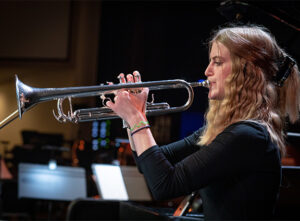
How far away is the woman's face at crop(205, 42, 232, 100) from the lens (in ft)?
5.48

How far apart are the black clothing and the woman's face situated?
0.23m

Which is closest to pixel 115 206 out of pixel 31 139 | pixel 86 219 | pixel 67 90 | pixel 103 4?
pixel 86 219

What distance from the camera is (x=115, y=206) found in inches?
102

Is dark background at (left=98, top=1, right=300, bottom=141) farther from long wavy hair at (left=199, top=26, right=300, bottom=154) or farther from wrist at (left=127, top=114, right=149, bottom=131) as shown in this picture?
wrist at (left=127, top=114, right=149, bottom=131)

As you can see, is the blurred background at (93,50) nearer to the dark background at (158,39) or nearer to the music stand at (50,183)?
the dark background at (158,39)

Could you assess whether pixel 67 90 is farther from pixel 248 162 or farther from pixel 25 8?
pixel 25 8

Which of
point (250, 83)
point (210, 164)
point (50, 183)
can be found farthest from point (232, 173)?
point (50, 183)

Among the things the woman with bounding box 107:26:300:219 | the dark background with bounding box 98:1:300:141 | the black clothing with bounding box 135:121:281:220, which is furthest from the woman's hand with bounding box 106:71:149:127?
the dark background with bounding box 98:1:300:141

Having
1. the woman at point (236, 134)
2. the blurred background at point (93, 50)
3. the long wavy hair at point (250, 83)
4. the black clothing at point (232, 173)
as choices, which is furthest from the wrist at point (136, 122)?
the blurred background at point (93, 50)

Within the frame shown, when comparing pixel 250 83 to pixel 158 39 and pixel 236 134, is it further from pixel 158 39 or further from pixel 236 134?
pixel 158 39

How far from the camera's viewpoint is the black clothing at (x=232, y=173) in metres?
1.45

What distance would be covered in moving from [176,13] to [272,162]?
728 centimetres

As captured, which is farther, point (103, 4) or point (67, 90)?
point (103, 4)

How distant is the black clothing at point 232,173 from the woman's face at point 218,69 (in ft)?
0.74
